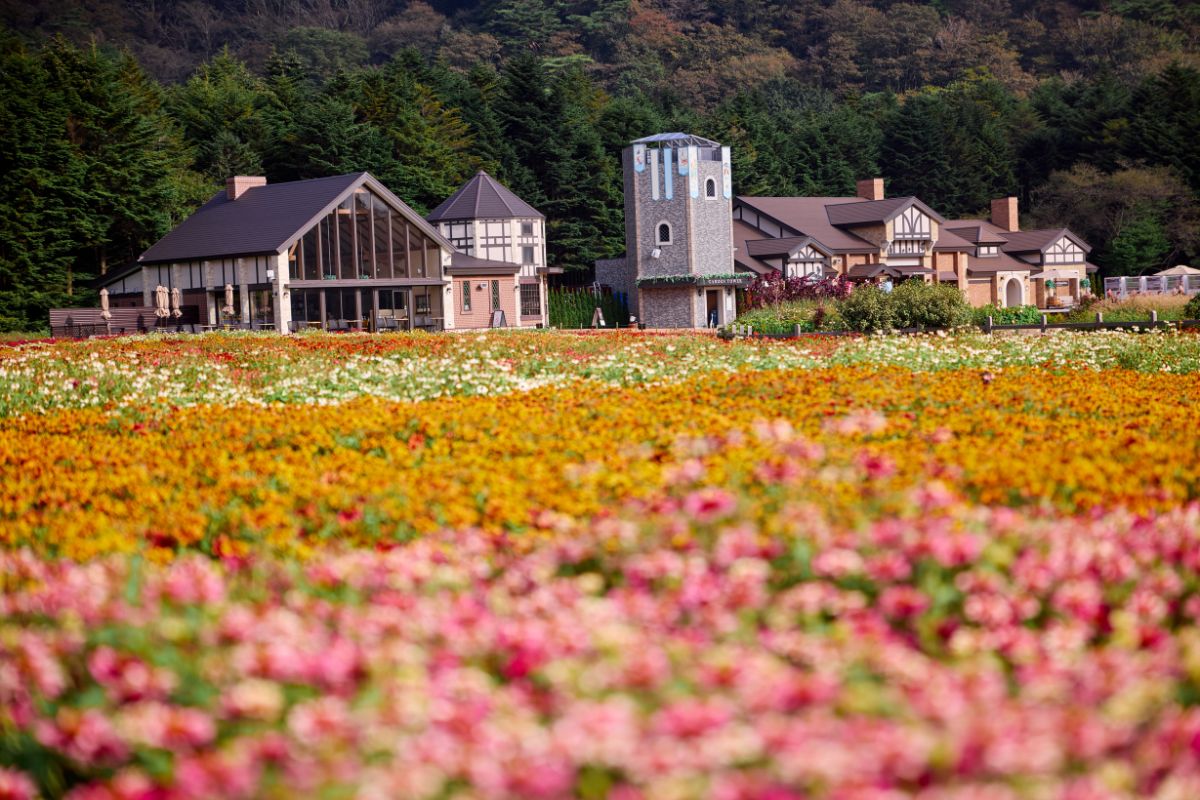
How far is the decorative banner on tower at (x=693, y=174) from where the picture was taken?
4894 cm

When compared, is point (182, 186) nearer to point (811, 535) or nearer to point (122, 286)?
point (122, 286)

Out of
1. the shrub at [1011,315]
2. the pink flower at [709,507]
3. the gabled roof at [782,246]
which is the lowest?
the pink flower at [709,507]

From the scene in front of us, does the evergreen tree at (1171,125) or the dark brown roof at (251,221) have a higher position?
the evergreen tree at (1171,125)

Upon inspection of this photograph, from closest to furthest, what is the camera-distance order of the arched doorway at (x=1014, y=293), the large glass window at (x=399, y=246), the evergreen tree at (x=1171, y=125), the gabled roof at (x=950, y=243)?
the large glass window at (x=399, y=246) < the gabled roof at (x=950, y=243) < the arched doorway at (x=1014, y=293) < the evergreen tree at (x=1171, y=125)

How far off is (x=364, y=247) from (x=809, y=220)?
2349 cm

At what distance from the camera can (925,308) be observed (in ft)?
85.1

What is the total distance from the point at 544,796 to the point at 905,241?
55668mm

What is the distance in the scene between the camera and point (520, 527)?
20.4 ft

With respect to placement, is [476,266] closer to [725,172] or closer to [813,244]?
Result: [725,172]

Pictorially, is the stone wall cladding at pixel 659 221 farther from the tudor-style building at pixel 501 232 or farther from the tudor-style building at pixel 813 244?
the tudor-style building at pixel 501 232

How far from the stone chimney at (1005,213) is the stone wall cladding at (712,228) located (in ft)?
75.5

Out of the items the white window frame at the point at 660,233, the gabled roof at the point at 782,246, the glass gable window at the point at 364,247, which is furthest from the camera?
the gabled roof at the point at 782,246

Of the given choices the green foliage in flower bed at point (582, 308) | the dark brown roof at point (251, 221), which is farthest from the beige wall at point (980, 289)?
the dark brown roof at point (251, 221)

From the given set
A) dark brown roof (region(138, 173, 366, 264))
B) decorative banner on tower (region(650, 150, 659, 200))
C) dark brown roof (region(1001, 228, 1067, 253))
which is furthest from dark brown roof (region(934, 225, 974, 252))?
dark brown roof (region(138, 173, 366, 264))
